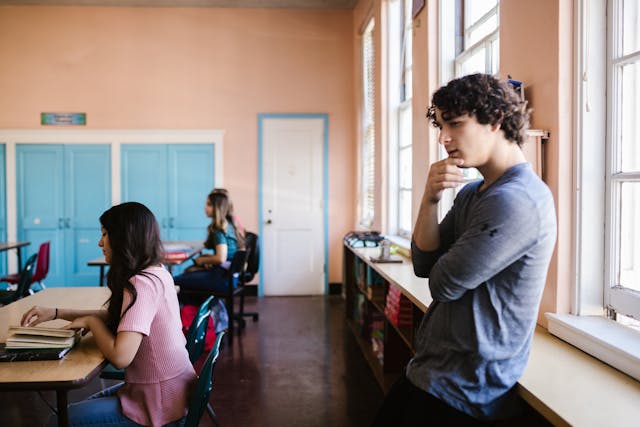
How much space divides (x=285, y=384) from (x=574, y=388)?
258 centimetres

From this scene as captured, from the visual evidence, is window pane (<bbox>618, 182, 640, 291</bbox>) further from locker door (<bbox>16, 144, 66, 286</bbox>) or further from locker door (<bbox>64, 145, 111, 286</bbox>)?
locker door (<bbox>16, 144, 66, 286</bbox>)

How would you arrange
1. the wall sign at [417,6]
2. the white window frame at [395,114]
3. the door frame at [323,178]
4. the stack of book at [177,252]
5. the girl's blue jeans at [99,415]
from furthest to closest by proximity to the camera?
1. the door frame at [323,178]
2. the white window frame at [395,114]
3. the stack of book at [177,252]
4. the wall sign at [417,6]
5. the girl's blue jeans at [99,415]

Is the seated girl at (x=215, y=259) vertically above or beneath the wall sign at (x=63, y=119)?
beneath

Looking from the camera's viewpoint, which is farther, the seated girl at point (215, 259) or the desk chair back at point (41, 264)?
the desk chair back at point (41, 264)

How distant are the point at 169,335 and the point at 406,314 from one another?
5.16ft

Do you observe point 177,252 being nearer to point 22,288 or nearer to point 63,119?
point 22,288

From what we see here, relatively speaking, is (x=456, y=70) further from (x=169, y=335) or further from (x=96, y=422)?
(x=96, y=422)

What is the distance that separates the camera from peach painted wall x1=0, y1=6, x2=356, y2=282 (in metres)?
6.91

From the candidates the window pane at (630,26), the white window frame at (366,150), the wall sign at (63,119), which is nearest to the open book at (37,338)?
the window pane at (630,26)

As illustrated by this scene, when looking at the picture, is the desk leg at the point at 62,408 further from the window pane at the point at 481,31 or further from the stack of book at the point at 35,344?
the window pane at the point at 481,31

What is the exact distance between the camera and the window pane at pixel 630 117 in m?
1.83

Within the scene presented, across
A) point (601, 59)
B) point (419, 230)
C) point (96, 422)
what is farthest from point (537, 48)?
point (96, 422)

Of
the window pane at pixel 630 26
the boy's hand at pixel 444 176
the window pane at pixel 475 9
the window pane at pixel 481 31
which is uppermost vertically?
the window pane at pixel 475 9

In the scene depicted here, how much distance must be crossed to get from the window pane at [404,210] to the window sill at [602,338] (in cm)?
283
